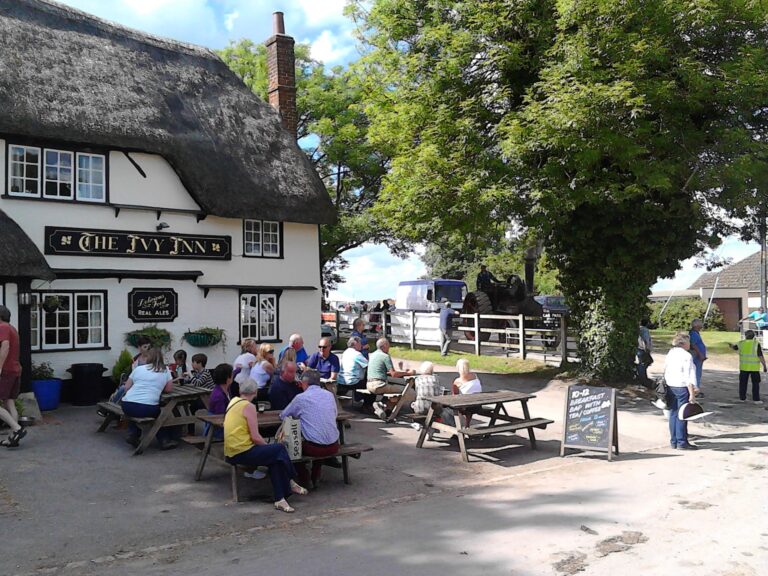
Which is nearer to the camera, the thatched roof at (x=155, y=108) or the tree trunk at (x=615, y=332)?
the thatched roof at (x=155, y=108)

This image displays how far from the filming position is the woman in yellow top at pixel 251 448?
748cm

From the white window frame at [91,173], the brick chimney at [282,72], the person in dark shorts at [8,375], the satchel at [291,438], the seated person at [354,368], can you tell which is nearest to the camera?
the satchel at [291,438]

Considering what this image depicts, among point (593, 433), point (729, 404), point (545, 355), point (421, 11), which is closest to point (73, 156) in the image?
point (421, 11)

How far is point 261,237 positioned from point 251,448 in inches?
422

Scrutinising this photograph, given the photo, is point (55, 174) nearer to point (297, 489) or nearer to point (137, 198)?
point (137, 198)

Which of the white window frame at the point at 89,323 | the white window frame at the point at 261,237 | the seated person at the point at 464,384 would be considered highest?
the white window frame at the point at 261,237

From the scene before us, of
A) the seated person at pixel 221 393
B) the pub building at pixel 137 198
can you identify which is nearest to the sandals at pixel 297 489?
the seated person at pixel 221 393

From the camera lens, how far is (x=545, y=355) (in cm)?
1988

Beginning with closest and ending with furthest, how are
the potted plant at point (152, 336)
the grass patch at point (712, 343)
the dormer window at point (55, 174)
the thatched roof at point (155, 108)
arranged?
the dormer window at point (55, 174) < the thatched roof at point (155, 108) < the potted plant at point (152, 336) < the grass patch at point (712, 343)

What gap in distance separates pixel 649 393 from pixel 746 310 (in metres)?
35.3

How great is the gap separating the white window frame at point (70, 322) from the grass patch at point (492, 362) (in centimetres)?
1053

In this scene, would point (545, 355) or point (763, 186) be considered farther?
point (545, 355)

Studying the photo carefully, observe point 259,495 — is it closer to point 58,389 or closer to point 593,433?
point 593,433

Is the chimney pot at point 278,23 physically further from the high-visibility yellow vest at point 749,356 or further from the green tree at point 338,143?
the high-visibility yellow vest at point 749,356
